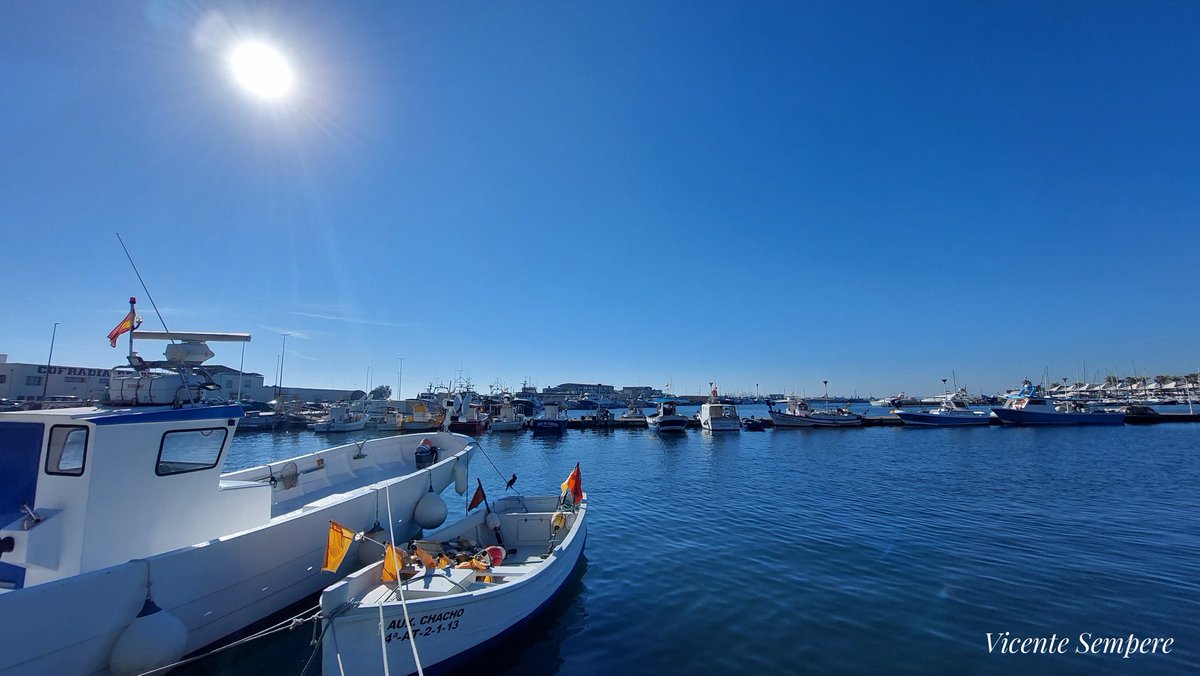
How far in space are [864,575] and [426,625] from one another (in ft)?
35.9

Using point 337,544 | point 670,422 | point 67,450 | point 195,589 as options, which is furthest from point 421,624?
point 670,422

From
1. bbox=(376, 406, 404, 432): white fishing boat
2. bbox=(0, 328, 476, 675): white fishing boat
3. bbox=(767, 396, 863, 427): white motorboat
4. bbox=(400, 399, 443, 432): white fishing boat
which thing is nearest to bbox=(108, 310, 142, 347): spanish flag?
bbox=(0, 328, 476, 675): white fishing boat

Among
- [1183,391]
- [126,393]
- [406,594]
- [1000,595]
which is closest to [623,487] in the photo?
Answer: [1000,595]

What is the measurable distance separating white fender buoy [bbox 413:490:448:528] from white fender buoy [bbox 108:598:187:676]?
21.7 feet

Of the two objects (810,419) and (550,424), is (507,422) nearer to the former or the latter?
(550,424)

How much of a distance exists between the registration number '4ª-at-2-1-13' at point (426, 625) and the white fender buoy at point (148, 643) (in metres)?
3.25

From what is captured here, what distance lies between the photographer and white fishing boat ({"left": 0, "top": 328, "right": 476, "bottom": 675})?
19.9 feet

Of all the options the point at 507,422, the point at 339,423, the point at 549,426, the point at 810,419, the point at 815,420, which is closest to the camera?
the point at 549,426

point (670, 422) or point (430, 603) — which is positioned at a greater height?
point (430, 603)

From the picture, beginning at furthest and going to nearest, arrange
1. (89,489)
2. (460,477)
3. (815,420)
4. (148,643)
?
(815,420)
(460,477)
(89,489)
(148,643)

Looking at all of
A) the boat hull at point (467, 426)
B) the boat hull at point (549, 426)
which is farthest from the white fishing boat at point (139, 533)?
the boat hull at point (467, 426)

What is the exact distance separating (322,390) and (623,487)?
12280cm

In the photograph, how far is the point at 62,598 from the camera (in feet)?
19.1

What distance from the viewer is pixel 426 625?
266 inches
